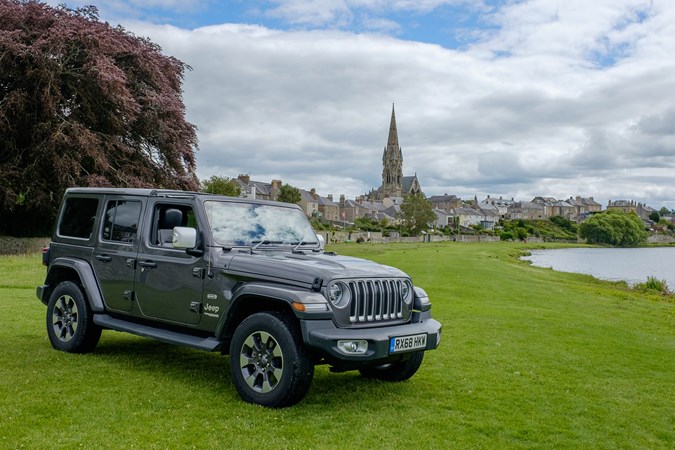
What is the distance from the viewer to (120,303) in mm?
8180

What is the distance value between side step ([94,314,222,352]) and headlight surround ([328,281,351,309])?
58.7 inches

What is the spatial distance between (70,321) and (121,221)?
1.67 meters

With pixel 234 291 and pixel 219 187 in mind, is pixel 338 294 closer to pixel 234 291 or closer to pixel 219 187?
pixel 234 291

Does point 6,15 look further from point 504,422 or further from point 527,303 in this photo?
point 504,422

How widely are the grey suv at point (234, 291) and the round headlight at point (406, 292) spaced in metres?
0.02

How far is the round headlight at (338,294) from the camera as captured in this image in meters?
6.41

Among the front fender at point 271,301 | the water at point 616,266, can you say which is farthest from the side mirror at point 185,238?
the water at point 616,266

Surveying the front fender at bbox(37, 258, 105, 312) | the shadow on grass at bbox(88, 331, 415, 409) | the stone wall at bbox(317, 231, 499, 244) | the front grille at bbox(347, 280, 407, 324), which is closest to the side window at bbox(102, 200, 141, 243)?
the front fender at bbox(37, 258, 105, 312)

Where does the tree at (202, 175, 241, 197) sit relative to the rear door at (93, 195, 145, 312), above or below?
above

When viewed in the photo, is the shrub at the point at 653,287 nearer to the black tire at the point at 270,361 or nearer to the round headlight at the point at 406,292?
the round headlight at the point at 406,292

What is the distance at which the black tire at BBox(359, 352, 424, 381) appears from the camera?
766cm

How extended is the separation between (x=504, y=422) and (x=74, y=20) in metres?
28.0

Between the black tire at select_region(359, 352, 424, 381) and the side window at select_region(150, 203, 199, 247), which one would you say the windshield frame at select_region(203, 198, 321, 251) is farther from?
the black tire at select_region(359, 352, 424, 381)

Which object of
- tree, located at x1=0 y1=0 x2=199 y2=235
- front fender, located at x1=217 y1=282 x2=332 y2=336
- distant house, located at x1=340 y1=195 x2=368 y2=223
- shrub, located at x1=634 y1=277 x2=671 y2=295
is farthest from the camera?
distant house, located at x1=340 y1=195 x2=368 y2=223
